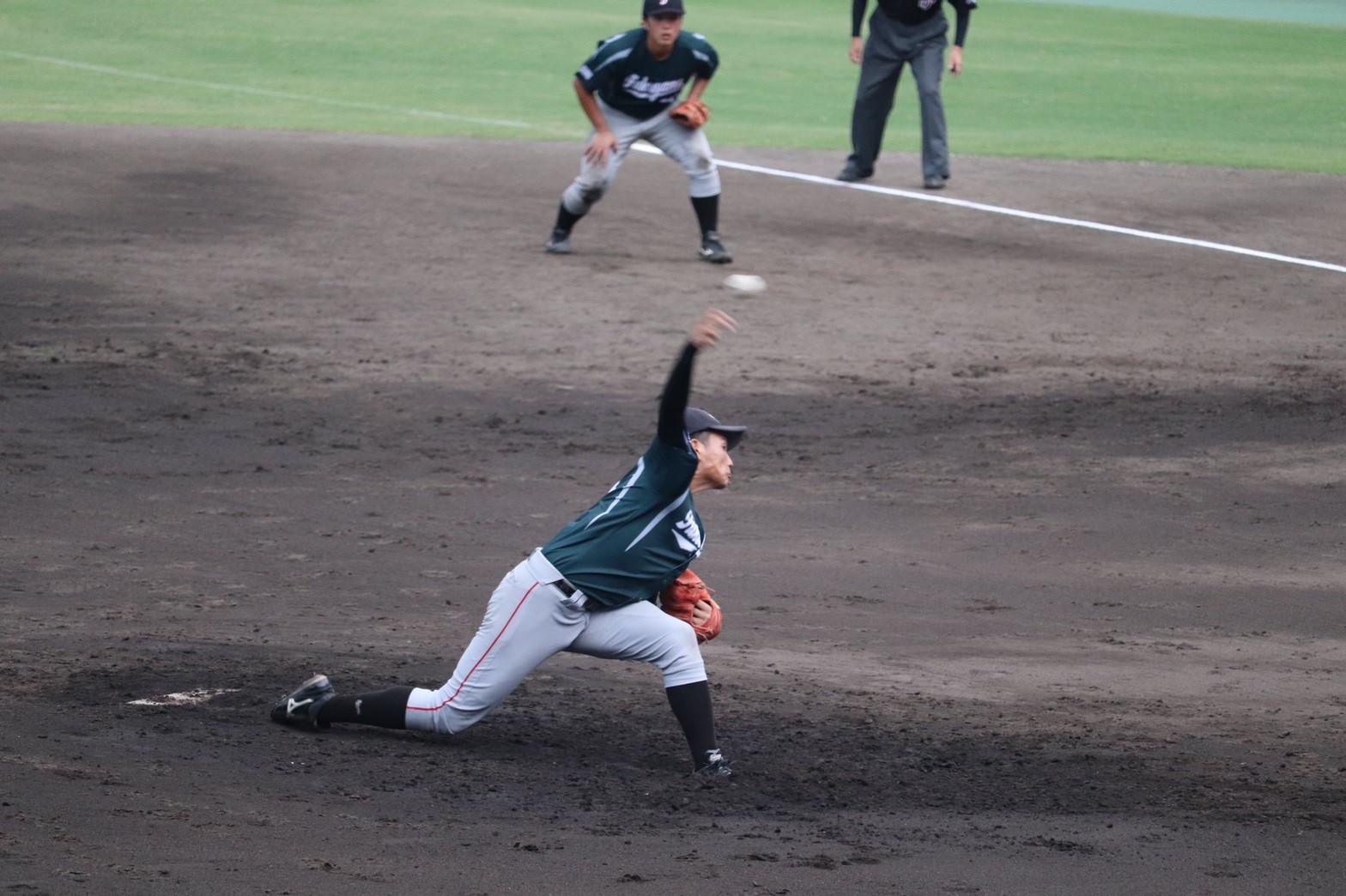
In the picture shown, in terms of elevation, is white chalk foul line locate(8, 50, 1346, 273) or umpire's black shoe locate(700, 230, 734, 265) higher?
white chalk foul line locate(8, 50, 1346, 273)

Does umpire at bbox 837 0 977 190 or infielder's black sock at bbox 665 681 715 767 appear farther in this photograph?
umpire at bbox 837 0 977 190

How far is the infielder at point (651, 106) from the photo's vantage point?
37.1 ft

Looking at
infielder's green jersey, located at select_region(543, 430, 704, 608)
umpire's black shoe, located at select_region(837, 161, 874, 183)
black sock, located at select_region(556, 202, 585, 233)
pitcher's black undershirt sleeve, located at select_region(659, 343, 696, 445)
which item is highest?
umpire's black shoe, located at select_region(837, 161, 874, 183)

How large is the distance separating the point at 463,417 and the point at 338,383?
2.97 feet

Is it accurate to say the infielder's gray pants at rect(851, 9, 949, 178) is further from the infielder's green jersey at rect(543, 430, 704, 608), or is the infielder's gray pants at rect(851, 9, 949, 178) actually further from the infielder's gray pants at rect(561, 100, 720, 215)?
the infielder's green jersey at rect(543, 430, 704, 608)

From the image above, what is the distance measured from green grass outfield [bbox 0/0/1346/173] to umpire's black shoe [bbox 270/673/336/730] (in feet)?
37.9

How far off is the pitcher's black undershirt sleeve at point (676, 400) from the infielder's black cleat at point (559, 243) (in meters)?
7.31

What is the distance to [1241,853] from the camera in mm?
4691

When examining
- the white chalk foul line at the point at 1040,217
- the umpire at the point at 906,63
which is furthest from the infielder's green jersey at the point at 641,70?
the white chalk foul line at the point at 1040,217

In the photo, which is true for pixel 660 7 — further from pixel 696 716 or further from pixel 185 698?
pixel 696 716

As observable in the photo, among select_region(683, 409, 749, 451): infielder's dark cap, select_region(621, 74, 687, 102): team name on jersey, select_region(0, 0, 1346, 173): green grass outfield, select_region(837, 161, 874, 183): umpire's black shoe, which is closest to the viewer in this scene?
select_region(683, 409, 749, 451): infielder's dark cap

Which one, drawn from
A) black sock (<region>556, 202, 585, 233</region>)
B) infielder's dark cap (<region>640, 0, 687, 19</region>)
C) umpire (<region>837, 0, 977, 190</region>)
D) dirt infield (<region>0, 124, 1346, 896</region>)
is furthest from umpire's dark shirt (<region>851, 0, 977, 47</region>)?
black sock (<region>556, 202, 585, 233</region>)

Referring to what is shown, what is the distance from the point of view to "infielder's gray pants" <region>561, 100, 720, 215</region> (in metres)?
11.7

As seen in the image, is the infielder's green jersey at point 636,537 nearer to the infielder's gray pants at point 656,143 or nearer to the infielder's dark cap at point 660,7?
the infielder's dark cap at point 660,7
